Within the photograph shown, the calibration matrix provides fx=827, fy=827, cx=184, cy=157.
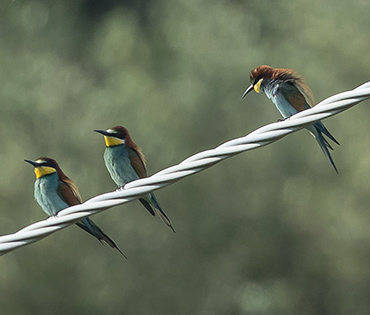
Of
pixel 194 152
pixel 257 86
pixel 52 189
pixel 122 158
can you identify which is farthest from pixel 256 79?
pixel 194 152

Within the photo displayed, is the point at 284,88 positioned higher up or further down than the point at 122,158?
further down

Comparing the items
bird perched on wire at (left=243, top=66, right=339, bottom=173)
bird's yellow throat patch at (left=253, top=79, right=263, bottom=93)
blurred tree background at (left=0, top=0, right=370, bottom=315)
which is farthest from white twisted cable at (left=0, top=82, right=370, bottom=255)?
blurred tree background at (left=0, top=0, right=370, bottom=315)

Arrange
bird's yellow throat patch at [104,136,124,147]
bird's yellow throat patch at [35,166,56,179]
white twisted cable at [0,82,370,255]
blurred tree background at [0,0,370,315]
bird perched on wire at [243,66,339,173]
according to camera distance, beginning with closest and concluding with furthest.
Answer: white twisted cable at [0,82,370,255] < bird perched on wire at [243,66,339,173] < bird's yellow throat patch at [35,166,56,179] < bird's yellow throat patch at [104,136,124,147] < blurred tree background at [0,0,370,315]

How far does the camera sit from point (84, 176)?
668cm

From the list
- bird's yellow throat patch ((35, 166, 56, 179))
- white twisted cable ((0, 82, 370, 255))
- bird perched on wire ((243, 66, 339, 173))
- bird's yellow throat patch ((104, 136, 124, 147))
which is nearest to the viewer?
white twisted cable ((0, 82, 370, 255))

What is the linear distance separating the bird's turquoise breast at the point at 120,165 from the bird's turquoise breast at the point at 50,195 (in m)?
0.19

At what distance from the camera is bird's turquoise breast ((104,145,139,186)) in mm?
2652

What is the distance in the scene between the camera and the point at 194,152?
718cm

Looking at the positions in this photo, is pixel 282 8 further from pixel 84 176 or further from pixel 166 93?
pixel 84 176

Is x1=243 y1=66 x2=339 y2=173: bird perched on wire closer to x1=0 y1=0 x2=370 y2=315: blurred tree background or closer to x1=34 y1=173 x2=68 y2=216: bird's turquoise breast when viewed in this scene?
x1=34 y1=173 x2=68 y2=216: bird's turquoise breast

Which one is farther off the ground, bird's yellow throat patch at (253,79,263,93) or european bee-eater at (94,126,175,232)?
european bee-eater at (94,126,175,232)

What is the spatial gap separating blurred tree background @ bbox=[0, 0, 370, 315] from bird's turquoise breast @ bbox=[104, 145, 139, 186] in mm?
3766

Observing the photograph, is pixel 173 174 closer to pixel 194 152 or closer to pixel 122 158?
pixel 122 158

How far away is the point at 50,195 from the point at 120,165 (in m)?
0.25
